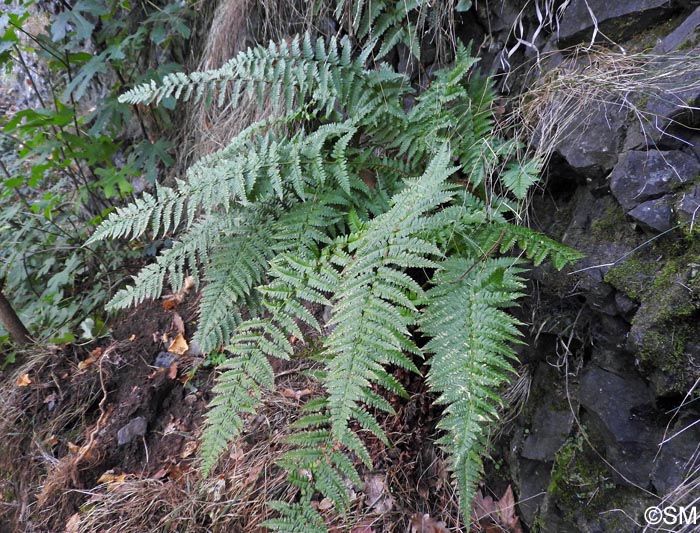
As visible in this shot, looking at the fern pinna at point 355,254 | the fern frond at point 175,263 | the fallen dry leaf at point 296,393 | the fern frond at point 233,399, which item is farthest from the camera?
the fallen dry leaf at point 296,393

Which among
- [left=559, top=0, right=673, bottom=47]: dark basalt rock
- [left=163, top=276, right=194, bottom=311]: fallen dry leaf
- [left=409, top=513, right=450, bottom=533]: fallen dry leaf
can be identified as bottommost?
[left=409, top=513, right=450, bottom=533]: fallen dry leaf

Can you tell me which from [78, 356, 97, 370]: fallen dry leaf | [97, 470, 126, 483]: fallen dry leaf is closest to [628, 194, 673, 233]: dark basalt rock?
[97, 470, 126, 483]: fallen dry leaf

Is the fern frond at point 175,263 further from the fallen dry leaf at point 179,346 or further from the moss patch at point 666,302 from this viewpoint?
the moss patch at point 666,302

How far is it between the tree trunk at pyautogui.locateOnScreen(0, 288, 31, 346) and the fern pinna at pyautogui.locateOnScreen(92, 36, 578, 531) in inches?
65.9

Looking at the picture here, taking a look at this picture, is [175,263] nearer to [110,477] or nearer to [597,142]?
[110,477]

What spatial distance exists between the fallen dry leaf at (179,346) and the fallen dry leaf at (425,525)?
1.92 meters

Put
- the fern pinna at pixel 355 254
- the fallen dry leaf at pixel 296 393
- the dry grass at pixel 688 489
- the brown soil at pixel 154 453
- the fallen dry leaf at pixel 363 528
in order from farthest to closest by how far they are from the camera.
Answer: the fallen dry leaf at pixel 296 393, the brown soil at pixel 154 453, the fallen dry leaf at pixel 363 528, the fern pinna at pixel 355 254, the dry grass at pixel 688 489

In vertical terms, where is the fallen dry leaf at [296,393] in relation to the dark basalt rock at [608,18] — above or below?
below

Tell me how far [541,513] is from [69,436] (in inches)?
112

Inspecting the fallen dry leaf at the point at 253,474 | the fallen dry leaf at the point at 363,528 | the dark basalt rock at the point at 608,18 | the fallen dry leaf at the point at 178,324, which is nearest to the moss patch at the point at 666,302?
the dark basalt rock at the point at 608,18

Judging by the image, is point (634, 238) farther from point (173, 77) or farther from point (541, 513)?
point (173, 77)

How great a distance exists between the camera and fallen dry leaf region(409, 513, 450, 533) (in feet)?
6.57

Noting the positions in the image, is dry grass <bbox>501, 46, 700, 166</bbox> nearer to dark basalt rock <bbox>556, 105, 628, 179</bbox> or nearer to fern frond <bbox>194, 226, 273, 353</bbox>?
dark basalt rock <bbox>556, 105, 628, 179</bbox>

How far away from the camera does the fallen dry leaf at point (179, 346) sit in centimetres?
326
